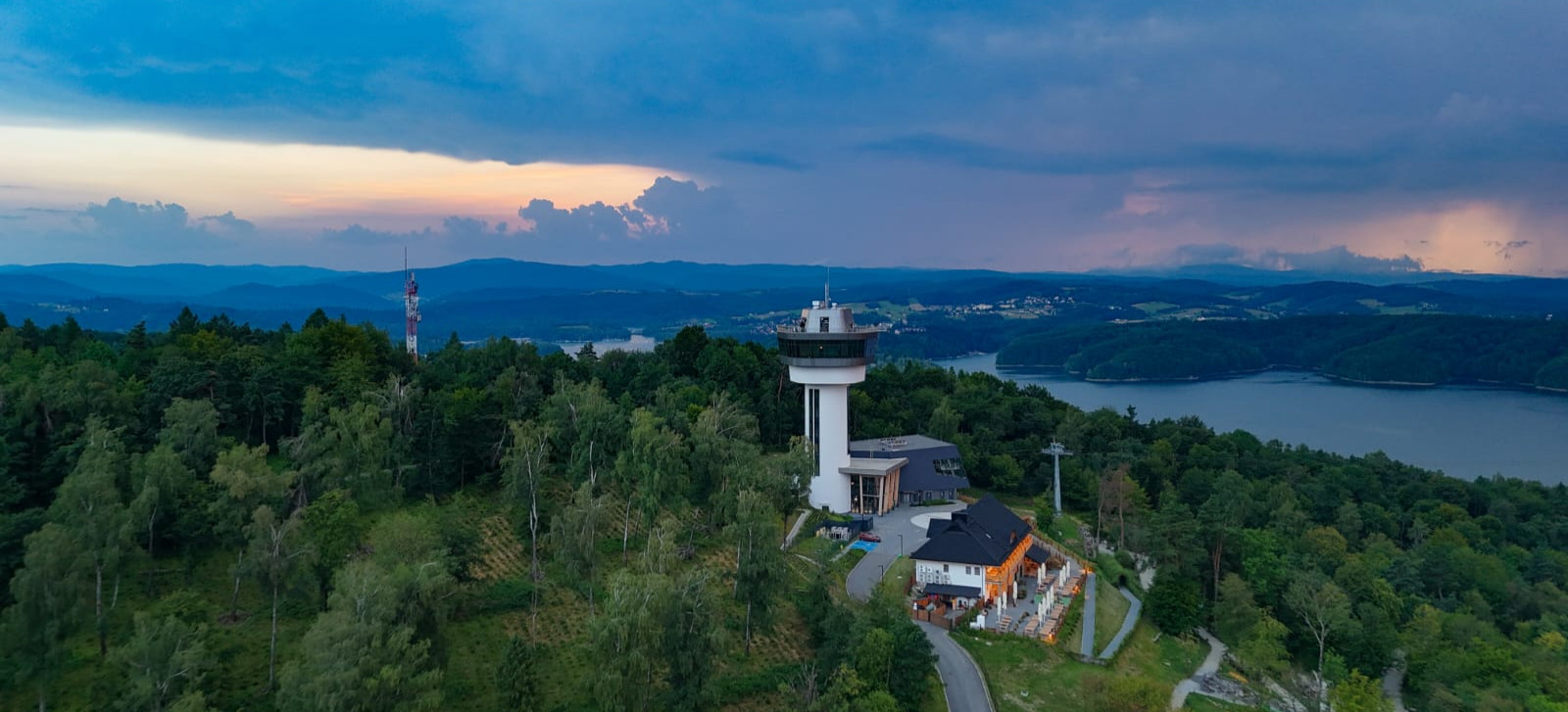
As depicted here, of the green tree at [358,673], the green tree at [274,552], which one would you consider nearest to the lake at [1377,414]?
the green tree at [274,552]

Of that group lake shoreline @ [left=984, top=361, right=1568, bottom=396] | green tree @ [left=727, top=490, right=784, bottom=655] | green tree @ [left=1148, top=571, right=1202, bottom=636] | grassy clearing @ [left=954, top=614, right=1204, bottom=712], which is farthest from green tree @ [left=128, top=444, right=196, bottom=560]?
lake shoreline @ [left=984, top=361, right=1568, bottom=396]

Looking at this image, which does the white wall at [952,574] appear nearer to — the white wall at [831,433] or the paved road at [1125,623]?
the paved road at [1125,623]

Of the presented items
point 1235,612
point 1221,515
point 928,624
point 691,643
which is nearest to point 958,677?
point 928,624

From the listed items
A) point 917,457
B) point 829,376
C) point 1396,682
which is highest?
point 829,376

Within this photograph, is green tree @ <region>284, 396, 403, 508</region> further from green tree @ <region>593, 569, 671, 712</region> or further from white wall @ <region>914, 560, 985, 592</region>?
white wall @ <region>914, 560, 985, 592</region>

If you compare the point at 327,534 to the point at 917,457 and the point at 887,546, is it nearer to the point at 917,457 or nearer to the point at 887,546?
the point at 887,546
